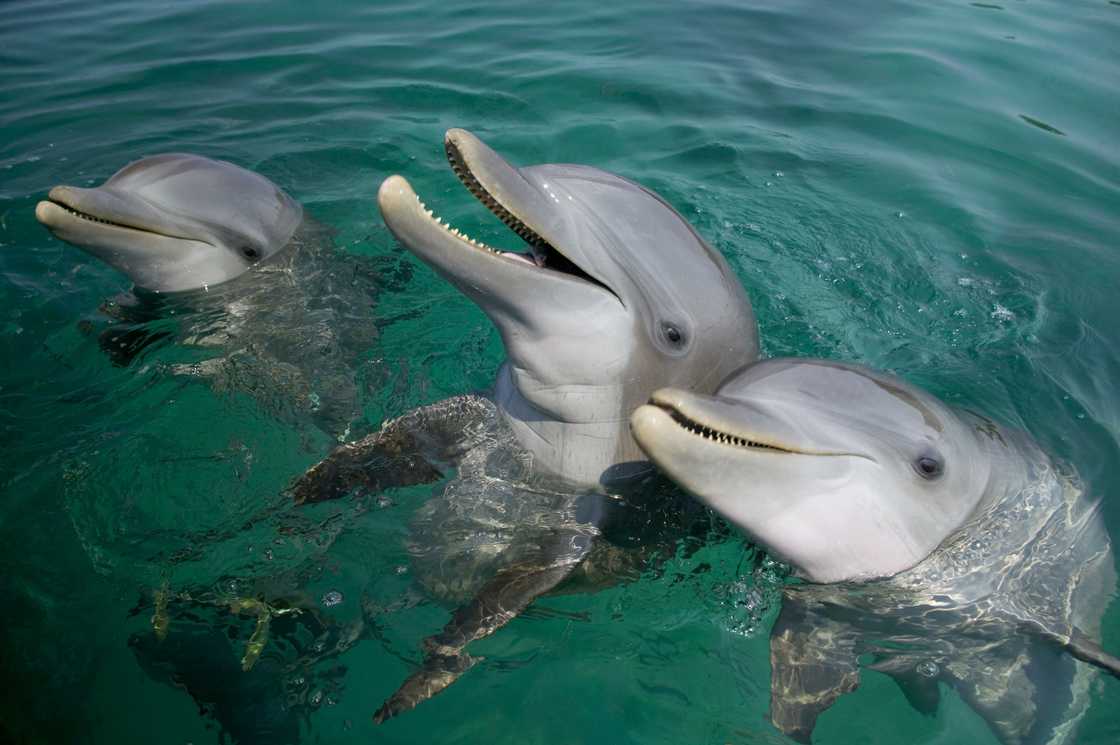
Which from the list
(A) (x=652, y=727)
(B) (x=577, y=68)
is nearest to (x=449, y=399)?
(A) (x=652, y=727)

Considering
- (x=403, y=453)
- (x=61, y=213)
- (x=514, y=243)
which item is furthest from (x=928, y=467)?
(x=61, y=213)

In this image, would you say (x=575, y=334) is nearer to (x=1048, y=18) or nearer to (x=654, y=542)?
(x=654, y=542)

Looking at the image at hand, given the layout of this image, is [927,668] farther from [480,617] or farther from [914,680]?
[480,617]

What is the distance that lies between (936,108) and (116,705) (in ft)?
33.2

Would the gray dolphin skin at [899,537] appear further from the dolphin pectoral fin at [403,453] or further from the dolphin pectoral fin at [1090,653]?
the dolphin pectoral fin at [403,453]

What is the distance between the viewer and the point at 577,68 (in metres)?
11.7

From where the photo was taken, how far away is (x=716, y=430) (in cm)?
370

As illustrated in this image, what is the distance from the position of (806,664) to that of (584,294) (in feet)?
6.83

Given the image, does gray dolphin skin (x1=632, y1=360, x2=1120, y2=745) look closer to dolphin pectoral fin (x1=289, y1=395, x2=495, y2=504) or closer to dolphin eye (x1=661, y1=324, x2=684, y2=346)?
dolphin eye (x1=661, y1=324, x2=684, y2=346)

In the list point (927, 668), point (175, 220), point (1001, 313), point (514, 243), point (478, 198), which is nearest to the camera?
point (478, 198)

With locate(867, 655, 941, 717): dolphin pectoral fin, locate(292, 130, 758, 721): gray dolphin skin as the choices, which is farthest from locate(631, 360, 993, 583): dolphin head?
locate(867, 655, 941, 717): dolphin pectoral fin

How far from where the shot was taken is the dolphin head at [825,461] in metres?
3.73

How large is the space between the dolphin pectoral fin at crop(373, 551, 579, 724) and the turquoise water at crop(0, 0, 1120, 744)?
0.38ft

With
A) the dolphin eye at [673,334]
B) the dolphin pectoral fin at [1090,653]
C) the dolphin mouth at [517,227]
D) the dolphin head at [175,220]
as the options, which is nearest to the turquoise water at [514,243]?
the dolphin pectoral fin at [1090,653]
